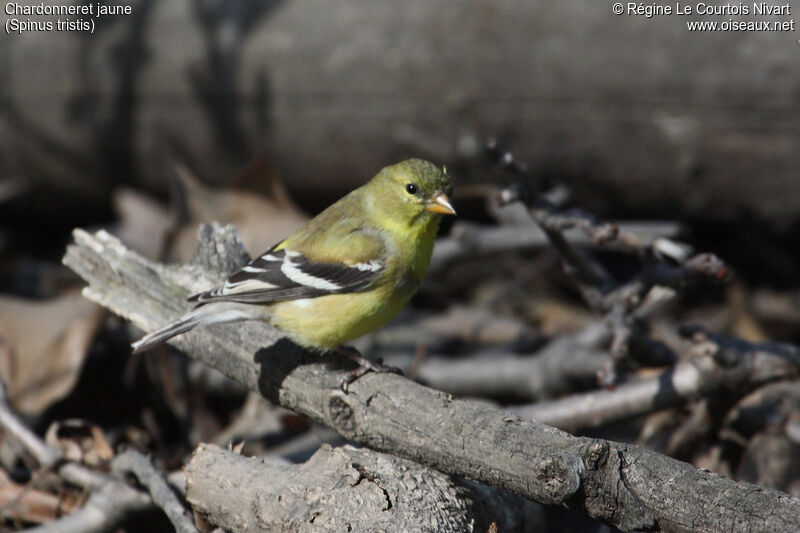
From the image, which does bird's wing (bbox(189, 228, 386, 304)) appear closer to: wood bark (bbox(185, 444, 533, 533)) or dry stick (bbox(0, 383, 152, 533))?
wood bark (bbox(185, 444, 533, 533))

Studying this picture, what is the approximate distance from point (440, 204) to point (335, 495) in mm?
1627

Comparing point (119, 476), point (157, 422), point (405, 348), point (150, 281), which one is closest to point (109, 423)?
point (157, 422)

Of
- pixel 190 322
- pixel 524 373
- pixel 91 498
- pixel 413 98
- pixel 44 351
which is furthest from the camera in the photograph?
pixel 413 98

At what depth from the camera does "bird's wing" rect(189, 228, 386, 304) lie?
3.32 metres

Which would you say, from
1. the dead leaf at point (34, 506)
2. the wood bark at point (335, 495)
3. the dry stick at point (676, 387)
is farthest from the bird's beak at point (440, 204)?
the dead leaf at point (34, 506)

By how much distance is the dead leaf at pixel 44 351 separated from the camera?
13.4 feet

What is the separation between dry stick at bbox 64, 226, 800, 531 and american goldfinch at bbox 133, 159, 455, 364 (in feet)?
0.45

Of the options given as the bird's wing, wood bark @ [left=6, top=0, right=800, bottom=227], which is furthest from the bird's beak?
wood bark @ [left=6, top=0, right=800, bottom=227]

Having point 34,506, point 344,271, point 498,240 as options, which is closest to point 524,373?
point 498,240

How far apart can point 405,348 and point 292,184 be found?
1571 millimetres

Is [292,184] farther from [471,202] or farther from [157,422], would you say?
[157,422]

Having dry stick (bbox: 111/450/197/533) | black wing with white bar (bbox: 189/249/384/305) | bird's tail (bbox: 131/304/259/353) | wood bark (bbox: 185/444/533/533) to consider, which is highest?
black wing with white bar (bbox: 189/249/384/305)

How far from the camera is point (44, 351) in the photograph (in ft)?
13.9

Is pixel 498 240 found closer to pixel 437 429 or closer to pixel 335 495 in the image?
pixel 437 429
